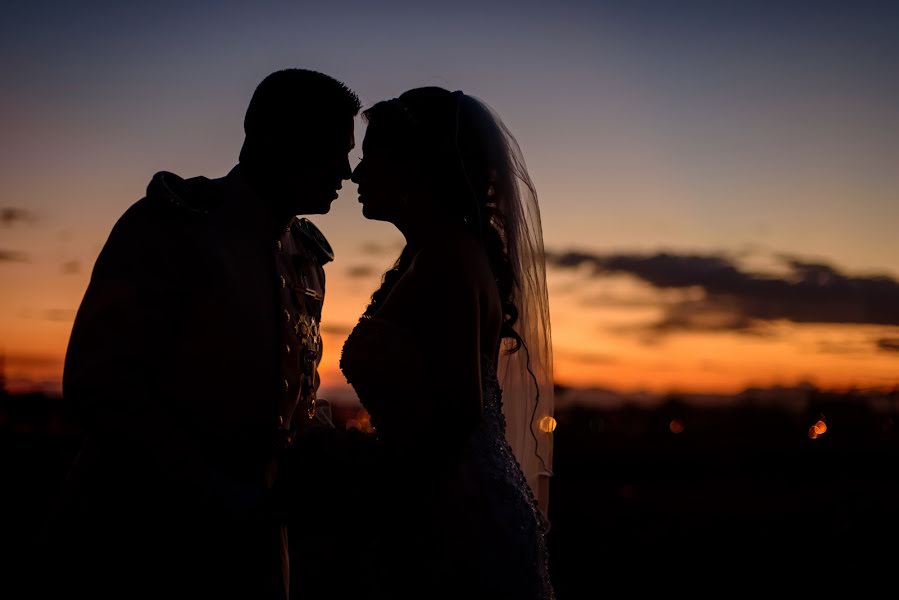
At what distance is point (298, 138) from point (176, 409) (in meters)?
1.19

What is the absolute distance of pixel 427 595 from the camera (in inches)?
130

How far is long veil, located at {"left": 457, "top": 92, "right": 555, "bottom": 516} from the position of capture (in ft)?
13.0

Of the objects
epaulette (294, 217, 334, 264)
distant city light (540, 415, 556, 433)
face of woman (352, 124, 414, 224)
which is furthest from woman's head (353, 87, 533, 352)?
distant city light (540, 415, 556, 433)

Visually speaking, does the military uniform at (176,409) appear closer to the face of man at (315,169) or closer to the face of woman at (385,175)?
the face of man at (315,169)

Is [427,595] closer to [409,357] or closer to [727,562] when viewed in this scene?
[409,357]

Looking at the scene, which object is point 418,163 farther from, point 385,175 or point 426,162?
point 385,175

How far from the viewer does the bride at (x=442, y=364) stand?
3209 millimetres

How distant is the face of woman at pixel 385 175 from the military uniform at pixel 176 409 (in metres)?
0.59

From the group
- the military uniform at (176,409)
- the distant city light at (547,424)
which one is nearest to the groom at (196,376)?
the military uniform at (176,409)

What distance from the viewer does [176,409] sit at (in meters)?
3.14

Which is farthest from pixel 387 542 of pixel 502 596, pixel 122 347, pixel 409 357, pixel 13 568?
pixel 13 568

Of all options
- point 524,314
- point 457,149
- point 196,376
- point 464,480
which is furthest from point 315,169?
point 464,480

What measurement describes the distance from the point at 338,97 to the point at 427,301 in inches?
38.1

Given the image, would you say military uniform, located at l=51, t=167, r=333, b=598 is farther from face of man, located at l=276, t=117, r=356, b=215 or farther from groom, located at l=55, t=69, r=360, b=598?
face of man, located at l=276, t=117, r=356, b=215
